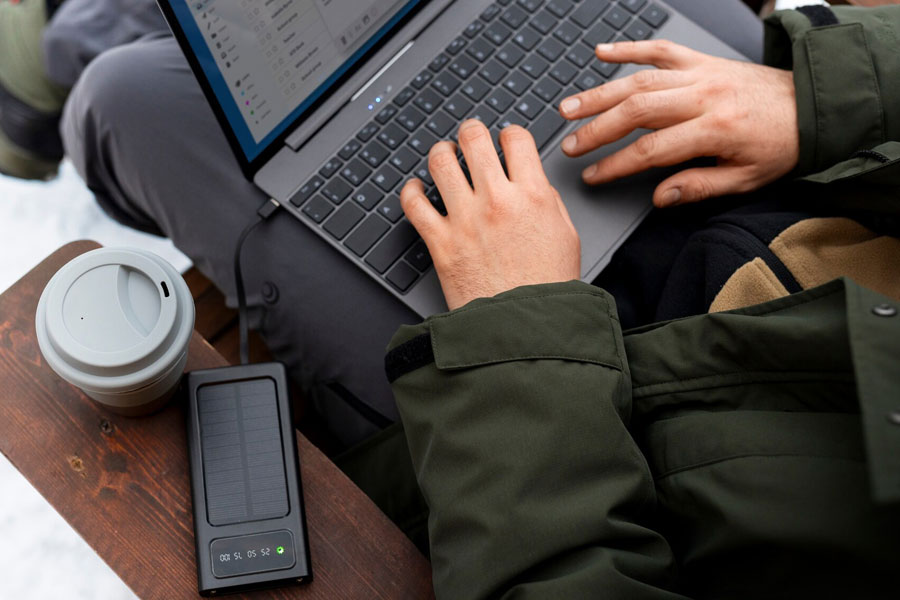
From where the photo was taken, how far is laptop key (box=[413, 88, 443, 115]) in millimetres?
777

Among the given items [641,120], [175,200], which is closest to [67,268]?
[175,200]

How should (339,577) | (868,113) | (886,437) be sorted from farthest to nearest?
(868,113), (339,577), (886,437)

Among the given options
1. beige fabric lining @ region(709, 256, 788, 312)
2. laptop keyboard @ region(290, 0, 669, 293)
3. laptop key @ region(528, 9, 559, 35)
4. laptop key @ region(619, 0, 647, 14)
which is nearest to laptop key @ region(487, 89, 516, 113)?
laptop keyboard @ region(290, 0, 669, 293)

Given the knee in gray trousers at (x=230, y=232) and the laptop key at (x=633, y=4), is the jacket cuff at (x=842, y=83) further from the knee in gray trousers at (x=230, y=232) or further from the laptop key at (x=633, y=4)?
the knee in gray trousers at (x=230, y=232)

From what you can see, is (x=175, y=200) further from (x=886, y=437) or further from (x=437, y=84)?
(x=886, y=437)

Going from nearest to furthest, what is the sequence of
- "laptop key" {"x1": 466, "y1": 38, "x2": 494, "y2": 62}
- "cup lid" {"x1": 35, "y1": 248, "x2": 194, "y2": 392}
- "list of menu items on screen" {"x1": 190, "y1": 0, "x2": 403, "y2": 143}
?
1. "cup lid" {"x1": 35, "y1": 248, "x2": 194, "y2": 392}
2. "list of menu items on screen" {"x1": 190, "y1": 0, "x2": 403, "y2": 143}
3. "laptop key" {"x1": 466, "y1": 38, "x2": 494, "y2": 62}

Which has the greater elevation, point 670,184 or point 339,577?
point 670,184

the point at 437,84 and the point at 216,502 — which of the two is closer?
the point at 216,502

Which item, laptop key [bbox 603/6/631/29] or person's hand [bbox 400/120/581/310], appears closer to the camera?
person's hand [bbox 400/120/581/310]

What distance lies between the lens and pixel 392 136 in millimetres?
758

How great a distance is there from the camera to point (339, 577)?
1.86ft

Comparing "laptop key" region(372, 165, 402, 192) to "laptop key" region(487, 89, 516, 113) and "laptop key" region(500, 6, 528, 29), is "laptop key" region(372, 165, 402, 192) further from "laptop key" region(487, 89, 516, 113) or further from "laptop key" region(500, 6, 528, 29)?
"laptop key" region(500, 6, 528, 29)

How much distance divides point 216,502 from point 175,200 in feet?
1.28

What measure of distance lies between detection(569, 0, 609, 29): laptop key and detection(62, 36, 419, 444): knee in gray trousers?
40cm
